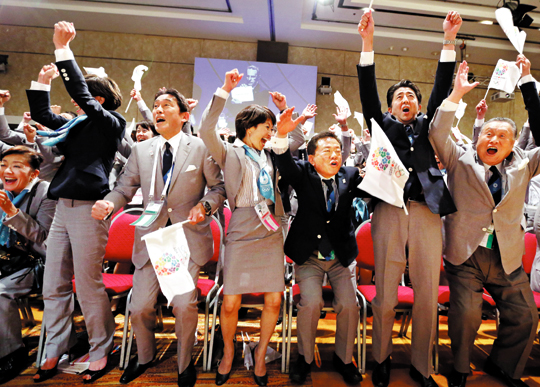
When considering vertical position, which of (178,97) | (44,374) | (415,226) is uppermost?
(178,97)

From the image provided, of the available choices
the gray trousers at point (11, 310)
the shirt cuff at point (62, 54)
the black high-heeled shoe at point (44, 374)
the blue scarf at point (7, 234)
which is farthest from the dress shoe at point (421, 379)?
the shirt cuff at point (62, 54)

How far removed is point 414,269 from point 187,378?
1.51 m

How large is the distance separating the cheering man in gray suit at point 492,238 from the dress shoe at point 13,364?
2.70 metres

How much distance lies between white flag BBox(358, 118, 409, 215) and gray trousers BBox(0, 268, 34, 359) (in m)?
2.30

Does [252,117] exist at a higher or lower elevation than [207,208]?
higher

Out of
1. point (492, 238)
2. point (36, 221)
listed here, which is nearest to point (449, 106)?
point (492, 238)

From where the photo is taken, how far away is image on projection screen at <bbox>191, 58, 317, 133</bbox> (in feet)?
24.9

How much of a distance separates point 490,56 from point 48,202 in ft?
31.1

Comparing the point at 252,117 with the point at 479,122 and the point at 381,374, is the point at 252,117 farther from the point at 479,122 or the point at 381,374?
the point at 479,122

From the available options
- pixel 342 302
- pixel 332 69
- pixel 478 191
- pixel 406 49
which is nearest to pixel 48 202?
pixel 342 302

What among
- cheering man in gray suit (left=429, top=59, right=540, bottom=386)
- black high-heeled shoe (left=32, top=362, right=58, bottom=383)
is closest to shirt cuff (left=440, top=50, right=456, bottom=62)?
cheering man in gray suit (left=429, top=59, right=540, bottom=386)

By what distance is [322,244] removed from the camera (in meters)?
2.12

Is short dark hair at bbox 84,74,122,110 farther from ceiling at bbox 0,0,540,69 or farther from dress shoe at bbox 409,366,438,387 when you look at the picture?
ceiling at bbox 0,0,540,69

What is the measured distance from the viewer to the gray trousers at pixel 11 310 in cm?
207
